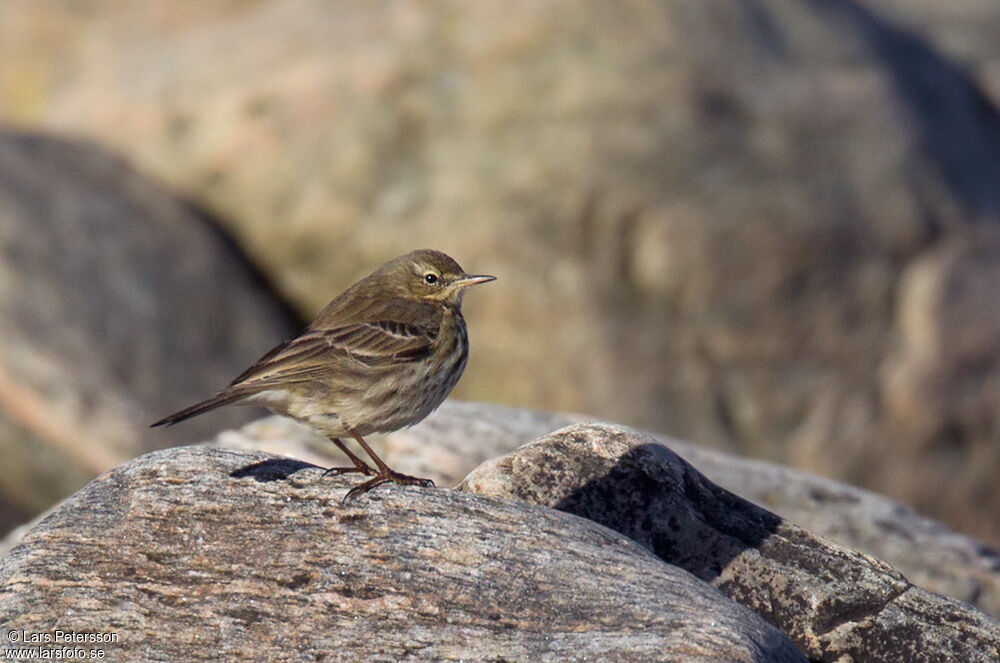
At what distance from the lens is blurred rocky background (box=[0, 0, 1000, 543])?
14359mm

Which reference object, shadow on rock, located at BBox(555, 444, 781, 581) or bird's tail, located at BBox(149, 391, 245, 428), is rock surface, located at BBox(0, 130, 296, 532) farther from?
shadow on rock, located at BBox(555, 444, 781, 581)

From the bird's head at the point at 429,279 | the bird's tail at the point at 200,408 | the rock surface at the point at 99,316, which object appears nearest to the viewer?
the bird's tail at the point at 200,408

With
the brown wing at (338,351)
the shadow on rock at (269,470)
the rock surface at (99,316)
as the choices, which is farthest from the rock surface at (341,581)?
the rock surface at (99,316)

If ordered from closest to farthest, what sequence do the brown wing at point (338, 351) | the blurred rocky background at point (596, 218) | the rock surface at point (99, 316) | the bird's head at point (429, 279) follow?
1. the brown wing at point (338, 351)
2. the bird's head at point (429, 279)
3. the rock surface at point (99, 316)
4. the blurred rocky background at point (596, 218)

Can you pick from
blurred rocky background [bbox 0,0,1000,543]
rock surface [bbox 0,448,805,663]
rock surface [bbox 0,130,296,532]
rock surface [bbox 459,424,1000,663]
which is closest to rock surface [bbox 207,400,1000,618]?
rock surface [bbox 459,424,1000,663]

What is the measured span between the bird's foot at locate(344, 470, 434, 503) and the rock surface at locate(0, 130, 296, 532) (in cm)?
639

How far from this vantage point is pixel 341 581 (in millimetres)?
5801

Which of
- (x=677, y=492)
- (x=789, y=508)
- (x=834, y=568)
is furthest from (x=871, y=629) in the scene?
(x=789, y=508)

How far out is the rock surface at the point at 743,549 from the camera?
670 cm

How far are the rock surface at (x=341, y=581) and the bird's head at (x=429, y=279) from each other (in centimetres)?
236

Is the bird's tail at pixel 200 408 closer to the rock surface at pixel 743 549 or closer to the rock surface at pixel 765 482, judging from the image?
the rock surface at pixel 743 549

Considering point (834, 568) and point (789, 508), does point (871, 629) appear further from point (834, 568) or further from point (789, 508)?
point (789, 508)

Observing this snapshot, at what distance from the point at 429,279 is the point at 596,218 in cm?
598

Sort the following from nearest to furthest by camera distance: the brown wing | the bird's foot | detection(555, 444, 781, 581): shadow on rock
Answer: the bird's foot → detection(555, 444, 781, 581): shadow on rock → the brown wing
